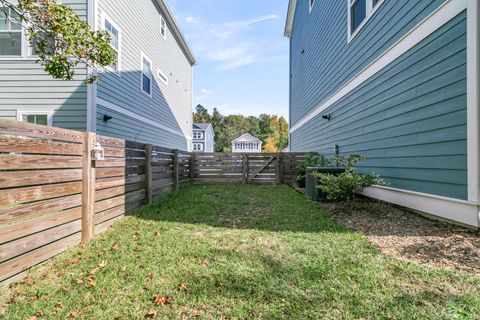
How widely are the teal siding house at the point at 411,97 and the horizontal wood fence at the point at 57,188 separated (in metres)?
4.91

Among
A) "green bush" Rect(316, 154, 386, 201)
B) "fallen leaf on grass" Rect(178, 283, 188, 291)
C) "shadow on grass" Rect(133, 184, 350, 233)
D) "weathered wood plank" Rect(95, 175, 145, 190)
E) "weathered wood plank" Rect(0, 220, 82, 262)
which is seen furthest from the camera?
"green bush" Rect(316, 154, 386, 201)

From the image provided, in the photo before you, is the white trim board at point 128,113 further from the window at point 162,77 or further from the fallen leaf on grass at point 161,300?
the fallen leaf on grass at point 161,300

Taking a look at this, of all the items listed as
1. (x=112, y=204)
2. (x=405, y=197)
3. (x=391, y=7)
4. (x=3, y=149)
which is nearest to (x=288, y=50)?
(x=391, y=7)

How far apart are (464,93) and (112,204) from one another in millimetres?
5264

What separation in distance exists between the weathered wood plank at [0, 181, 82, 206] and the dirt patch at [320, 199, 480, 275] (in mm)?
3707

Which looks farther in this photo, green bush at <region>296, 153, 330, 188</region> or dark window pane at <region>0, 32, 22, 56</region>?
green bush at <region>296, 153, 330, 188</region>

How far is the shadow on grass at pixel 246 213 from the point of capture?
151 inches

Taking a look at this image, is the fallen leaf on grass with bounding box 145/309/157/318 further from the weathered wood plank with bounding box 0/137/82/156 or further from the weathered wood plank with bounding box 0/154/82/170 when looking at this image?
the weathered wood plank with bounding box 0/137/82/156

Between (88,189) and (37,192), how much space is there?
735 mm

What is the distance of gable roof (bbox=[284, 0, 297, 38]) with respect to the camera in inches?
538

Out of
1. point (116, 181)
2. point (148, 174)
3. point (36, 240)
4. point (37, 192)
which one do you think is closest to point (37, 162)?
point (37, 192)

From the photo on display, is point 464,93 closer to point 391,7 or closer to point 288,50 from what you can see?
point 391,7

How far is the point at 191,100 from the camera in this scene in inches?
663

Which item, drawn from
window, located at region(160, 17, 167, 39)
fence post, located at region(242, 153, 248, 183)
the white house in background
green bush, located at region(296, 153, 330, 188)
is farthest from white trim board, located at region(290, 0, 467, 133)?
the white house in background
